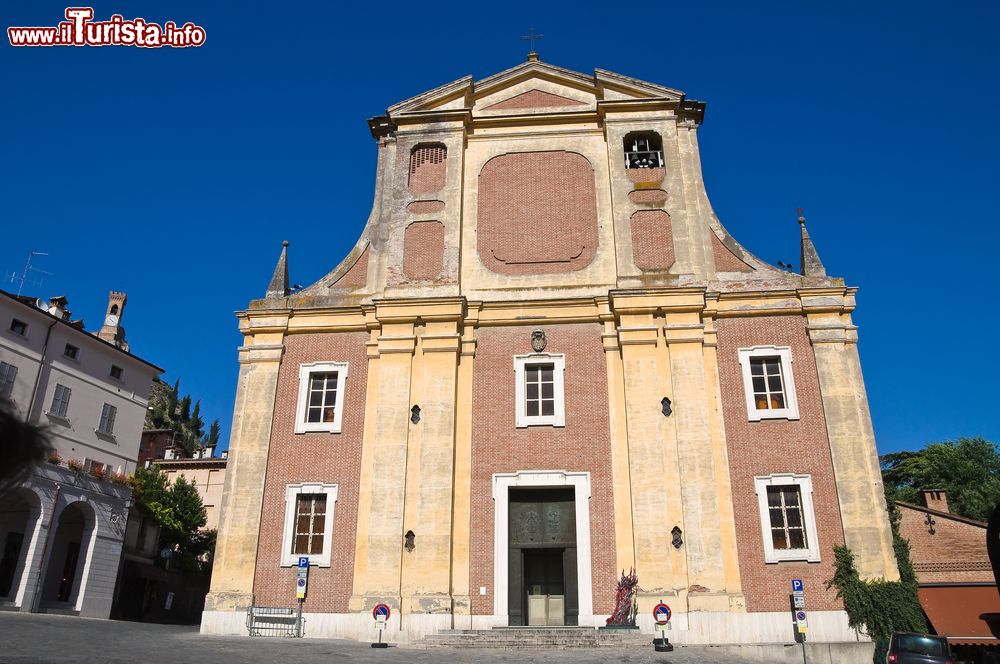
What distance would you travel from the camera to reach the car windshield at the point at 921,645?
56.3ft

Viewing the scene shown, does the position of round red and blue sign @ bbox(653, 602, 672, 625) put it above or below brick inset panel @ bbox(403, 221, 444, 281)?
below

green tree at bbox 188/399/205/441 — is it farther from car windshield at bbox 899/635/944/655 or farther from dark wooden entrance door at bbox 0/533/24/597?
car windshield at bbox 899/635/944/655

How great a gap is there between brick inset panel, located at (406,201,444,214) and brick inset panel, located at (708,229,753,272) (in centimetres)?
873

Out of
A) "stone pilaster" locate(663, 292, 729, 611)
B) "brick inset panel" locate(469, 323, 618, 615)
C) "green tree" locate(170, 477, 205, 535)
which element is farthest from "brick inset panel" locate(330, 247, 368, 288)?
"green tree" locate(170, 477, 205, 535)

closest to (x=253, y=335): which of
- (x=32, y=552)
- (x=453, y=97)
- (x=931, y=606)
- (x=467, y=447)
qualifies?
(x=467, y=447)

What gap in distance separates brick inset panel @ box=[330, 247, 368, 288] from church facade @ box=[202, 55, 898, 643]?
0.28 feet

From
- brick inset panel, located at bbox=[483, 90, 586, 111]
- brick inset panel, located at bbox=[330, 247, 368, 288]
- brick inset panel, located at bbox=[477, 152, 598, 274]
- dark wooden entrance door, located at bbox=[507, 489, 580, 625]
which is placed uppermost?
brick inset panel, located at bbox=[483, 90, 586, 111]

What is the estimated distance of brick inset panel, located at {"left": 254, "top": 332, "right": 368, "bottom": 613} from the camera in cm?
2041

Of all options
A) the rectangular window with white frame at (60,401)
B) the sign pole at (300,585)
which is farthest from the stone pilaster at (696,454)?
the rectangular window with white frame at (60,401)

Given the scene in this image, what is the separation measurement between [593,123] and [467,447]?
1193cm

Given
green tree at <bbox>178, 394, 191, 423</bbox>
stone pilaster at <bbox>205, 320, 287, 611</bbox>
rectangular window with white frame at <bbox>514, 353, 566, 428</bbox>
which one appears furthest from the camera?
green tree at <bbox>178, 394, 191, 423</bbox>

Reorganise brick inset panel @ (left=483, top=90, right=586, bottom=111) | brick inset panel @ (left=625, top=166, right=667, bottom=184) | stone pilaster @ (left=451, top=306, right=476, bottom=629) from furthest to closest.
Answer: brick inset panel @ (left=483, top=90, right=586, bottom=111) → brick inset panel @ (left=625, top=166, right=667, bottom=184) → stone pilaster @ (left=451, top=306, right=476, bottom=629)

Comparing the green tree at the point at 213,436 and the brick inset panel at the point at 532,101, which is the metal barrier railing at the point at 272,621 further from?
the green tree at the point at 213,436

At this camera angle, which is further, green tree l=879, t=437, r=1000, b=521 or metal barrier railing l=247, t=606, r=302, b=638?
green tree l=879, t=437, r=1000, b=521
